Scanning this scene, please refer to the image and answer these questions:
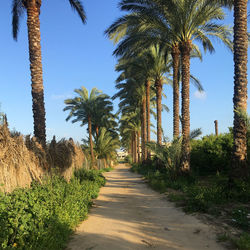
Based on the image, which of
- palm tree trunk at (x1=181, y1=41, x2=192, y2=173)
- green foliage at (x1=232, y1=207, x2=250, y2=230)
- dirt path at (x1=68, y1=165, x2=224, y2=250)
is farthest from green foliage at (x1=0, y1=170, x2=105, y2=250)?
palm tree trunk at (x1=181, y1=41, x2=192, y2=173)

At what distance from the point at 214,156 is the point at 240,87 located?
6199mm

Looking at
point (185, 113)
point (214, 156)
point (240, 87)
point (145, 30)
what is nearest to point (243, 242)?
point (240, 87)

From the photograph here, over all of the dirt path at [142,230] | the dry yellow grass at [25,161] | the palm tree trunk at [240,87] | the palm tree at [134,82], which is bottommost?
the dirt path at [142,230]

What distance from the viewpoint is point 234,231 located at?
16.2 feet

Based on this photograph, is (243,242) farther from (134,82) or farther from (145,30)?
(134,82)

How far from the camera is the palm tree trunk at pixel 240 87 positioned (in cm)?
851

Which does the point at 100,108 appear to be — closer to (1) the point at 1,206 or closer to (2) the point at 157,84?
(2) the point at 157,84

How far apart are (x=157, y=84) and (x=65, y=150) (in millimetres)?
13188

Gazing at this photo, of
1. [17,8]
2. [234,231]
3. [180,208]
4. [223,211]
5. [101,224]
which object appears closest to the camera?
[234,231]

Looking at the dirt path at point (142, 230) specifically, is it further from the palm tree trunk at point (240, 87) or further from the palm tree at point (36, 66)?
the palm tree at point (36, 66)

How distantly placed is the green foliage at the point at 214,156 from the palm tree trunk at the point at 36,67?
10260 millimetres

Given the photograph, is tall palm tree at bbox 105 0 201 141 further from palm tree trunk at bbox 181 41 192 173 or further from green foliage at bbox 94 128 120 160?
green foliage at bbox 94 128 120 160

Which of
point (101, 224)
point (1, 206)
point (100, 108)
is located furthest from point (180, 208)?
point (100, 108)

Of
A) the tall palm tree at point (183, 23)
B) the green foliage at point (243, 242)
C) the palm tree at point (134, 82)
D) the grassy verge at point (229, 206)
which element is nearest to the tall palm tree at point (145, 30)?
the tall palm tree at point (183, 23)
